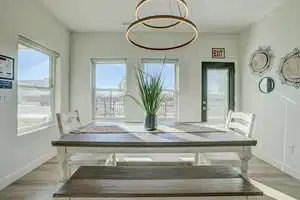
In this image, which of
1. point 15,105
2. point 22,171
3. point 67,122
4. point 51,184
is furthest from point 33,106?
point 67,122

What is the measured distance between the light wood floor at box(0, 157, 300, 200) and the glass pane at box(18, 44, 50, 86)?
54.6 inches

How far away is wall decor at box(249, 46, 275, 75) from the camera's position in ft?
14.5

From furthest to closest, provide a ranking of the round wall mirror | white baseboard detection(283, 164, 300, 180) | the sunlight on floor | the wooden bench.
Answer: the round wall mirror, white baseboard detection(283, 164, 300, 180), the sunlight on floor, the wooden bench

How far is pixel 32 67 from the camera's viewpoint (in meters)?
4.16

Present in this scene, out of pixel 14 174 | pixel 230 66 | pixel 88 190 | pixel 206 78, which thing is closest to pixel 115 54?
pixel 206 78

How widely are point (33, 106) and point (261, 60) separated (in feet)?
13.2

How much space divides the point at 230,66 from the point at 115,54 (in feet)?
8.38

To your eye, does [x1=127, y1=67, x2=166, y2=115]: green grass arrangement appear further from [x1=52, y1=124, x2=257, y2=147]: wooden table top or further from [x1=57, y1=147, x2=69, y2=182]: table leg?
[x1=57, y1=147, x2=69, y2=182]: table leg

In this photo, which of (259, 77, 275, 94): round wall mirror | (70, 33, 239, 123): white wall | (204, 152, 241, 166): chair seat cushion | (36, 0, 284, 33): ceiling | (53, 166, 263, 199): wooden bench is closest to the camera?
(53, 166, 263, 199): wooden bench

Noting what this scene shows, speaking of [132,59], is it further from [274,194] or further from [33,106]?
[274,194]

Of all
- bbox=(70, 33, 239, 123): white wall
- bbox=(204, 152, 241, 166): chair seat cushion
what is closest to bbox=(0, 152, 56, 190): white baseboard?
bbox=(70, 33, 239, 123): white wall

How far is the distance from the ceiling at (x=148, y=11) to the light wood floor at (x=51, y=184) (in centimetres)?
255

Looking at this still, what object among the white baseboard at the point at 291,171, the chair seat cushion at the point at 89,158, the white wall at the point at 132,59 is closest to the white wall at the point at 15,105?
the white wall at the point at 132,59

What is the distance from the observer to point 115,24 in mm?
5016
